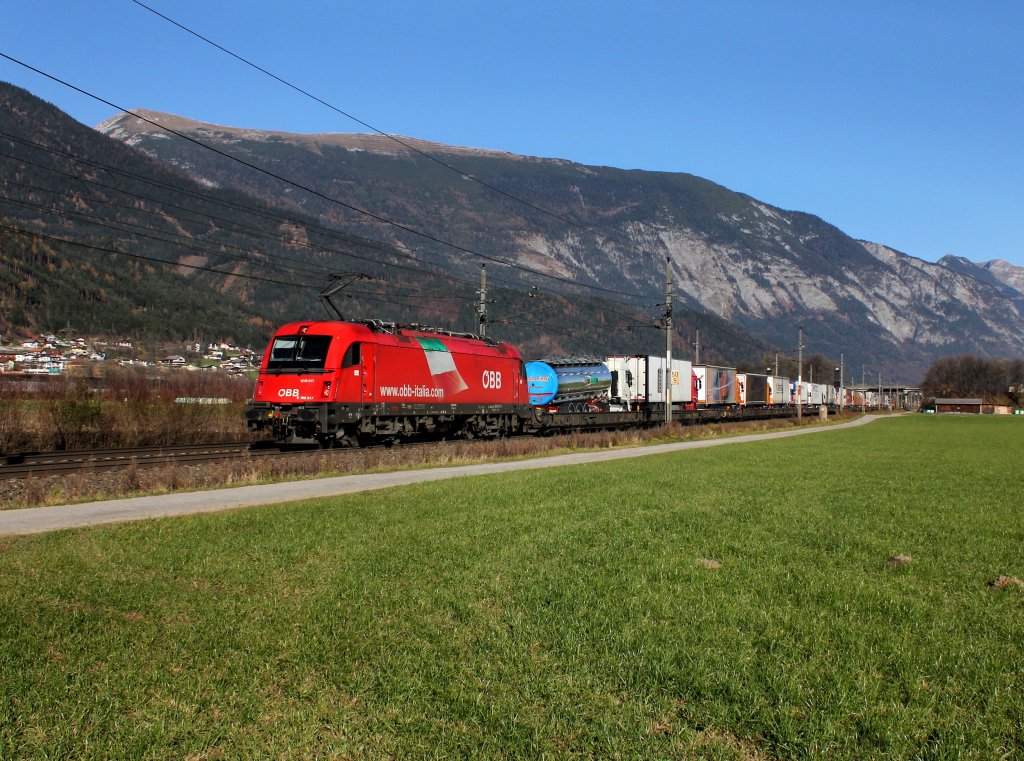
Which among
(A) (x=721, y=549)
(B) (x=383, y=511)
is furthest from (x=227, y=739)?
(B) (x=383, y=511)

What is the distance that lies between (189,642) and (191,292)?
537ft

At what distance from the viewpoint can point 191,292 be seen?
156000 mm

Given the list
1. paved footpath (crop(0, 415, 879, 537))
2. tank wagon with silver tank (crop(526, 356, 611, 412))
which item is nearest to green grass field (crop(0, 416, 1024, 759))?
paved footpath (crop(0, 415, 879, 537))

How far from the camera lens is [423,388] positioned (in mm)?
28547

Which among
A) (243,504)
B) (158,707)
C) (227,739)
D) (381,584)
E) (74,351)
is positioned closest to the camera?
(227,739)

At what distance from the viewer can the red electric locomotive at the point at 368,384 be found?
2405 cm

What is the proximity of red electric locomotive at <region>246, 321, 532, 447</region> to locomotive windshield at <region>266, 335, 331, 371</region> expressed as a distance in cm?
3

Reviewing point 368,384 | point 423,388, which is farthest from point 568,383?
point 368,384

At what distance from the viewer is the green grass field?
13.5 feet

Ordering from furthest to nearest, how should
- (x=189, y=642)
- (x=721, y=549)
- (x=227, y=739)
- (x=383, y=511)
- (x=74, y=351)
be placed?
(x=74, y=351) < (x=383, y=511) < (x=721, y=549) < (x=189, y=642) < (x=227, y=739)

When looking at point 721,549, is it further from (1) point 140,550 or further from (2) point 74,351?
(2) point 74,351

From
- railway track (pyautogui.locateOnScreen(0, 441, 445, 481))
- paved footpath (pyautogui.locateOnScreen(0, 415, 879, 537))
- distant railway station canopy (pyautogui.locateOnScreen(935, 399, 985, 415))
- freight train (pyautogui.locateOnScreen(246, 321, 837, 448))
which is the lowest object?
distant railway station canopy (pyautogui.locateOnScreen(935, 399, 985, 415))

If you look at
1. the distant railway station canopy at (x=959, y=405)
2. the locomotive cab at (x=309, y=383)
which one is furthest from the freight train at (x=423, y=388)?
the distant railway station canopy at (x=959, y=405)

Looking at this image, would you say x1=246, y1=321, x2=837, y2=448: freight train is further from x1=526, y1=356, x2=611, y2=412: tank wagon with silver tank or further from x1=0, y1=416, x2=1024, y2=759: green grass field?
x1=0, y1=416, x2=1024, y2=759: green grass field
